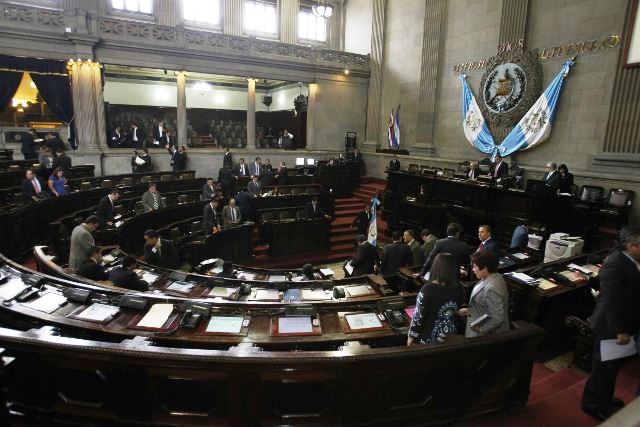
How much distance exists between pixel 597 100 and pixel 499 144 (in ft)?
9.73

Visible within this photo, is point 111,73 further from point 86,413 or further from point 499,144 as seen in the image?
point 86,413

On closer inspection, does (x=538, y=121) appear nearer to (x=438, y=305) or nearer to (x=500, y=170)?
(x=500, y=170)

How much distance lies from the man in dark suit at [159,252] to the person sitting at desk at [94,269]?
113 centimetres

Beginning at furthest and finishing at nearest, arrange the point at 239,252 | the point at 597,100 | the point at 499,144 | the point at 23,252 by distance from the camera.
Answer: the point at 499,144, the point at 597,100, the point at 239,252, the point at 23,252

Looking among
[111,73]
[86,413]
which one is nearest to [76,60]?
[111,73]

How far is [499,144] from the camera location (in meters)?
12.7

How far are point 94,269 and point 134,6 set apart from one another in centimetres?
1518

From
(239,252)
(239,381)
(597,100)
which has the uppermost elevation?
(597,100)

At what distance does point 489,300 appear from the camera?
3.15m

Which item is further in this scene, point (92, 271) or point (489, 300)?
point (92, 271)


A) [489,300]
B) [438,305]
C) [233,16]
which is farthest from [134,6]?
[489,300]

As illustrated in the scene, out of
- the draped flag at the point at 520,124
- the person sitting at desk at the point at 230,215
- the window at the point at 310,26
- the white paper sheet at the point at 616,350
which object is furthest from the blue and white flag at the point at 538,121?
the window at the point at 310,26

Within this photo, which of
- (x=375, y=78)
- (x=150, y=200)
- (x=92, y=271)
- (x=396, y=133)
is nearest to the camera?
(x=92, y=271)

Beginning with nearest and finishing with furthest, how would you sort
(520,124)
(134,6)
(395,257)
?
(395,257) → (520,124) → (134,6)
